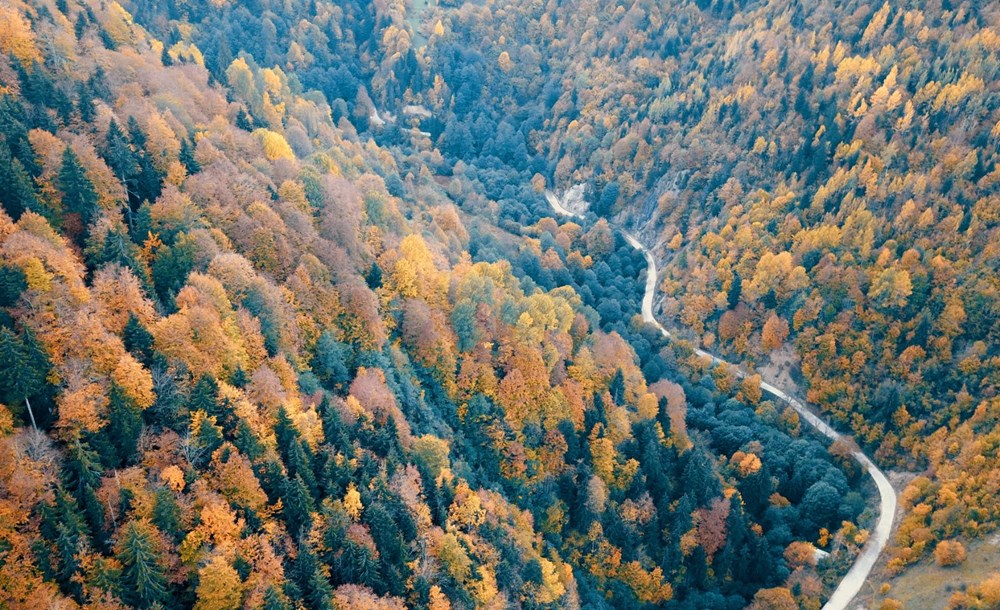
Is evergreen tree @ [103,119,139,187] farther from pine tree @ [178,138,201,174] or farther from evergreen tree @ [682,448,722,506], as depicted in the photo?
evergreen tree @ [682,448,722,506]

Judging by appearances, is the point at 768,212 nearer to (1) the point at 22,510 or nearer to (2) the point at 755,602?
(2) the point at 755,602

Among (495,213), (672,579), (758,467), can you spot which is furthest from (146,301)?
(495,213)

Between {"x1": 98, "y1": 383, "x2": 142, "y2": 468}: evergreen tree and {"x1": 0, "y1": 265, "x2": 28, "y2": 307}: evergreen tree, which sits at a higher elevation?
{"x1": 0, "y1": 265, "x2": 28, "y2": 307}: evergreen tree

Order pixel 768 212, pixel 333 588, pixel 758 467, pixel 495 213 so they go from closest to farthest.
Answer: pixel 333 588
pixel 758 467
pixel 768 212
pixel 495 213

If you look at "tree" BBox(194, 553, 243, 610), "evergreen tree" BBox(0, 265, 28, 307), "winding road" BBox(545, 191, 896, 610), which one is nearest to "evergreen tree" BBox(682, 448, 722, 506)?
"winding road" BBox(545, 191, 896, 610)

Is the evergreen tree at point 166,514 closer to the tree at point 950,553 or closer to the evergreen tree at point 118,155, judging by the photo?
the evergreen tree at point 118,155
